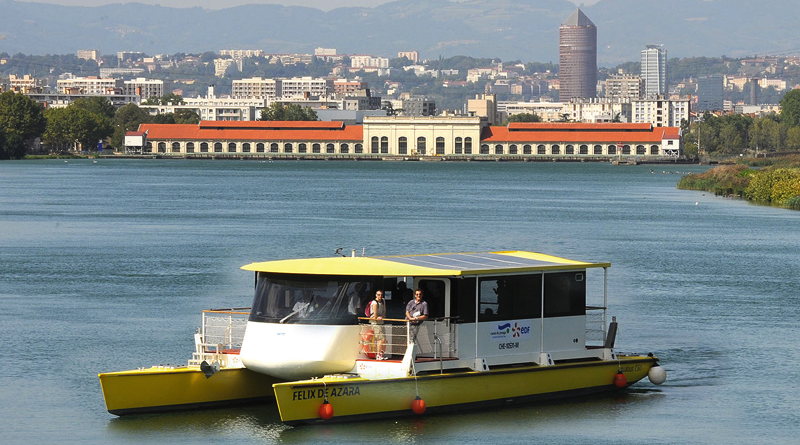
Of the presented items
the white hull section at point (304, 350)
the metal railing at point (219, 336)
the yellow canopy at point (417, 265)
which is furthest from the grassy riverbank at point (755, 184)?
the white hull section at point (304, 350)

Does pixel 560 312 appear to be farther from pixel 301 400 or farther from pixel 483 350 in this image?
pixel 301 400

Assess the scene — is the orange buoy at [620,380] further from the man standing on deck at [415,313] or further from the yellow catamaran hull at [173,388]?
the yellow catamaran hull at [173,388]

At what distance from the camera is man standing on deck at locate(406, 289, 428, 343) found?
2269 cm

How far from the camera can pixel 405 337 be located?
75.2 feet

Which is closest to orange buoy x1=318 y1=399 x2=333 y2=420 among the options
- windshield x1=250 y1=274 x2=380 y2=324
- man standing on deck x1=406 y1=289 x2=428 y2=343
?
windshield x1=250 y1=274 x2=380 y2=324

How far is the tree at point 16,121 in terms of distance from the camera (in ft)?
624

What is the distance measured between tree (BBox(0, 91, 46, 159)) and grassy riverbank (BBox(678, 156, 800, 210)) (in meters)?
95.3

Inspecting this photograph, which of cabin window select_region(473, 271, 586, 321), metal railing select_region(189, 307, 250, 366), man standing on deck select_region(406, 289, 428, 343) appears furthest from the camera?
metal railing select_region(189, 307, 250, 366)

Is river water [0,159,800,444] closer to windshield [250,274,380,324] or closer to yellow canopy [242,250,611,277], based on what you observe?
windshield [250,274,380,324]

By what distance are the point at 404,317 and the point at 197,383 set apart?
3252 millimetres

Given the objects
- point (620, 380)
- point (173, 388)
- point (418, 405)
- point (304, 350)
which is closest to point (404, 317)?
point (418, 405)

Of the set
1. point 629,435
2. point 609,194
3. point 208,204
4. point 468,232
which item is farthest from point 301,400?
point 609,194

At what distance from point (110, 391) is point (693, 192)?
9593 centimetres

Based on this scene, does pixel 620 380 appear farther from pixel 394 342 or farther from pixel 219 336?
pixel 219 336
